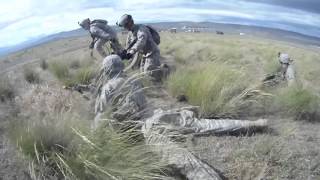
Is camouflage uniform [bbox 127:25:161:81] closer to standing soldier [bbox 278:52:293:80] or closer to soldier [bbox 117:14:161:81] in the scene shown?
soldier [bbox 117:14:161:81]

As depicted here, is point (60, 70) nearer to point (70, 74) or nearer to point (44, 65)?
point (70, 74)

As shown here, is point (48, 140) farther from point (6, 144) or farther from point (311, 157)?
point (311, 157)

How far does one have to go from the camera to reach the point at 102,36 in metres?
18.3

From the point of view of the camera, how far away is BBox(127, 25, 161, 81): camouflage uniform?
47.1ft

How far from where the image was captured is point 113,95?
30.3ft

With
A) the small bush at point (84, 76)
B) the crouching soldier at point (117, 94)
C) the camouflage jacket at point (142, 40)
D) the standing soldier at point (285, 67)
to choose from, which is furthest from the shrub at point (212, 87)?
the standing soldier at point (285, 67)

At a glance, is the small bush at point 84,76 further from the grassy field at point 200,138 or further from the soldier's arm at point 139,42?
the soldier's arm at point 139,42

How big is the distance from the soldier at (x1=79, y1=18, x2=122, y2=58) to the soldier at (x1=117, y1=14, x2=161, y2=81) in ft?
9.09

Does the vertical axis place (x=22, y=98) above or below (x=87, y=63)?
above

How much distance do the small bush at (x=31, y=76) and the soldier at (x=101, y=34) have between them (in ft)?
7.05

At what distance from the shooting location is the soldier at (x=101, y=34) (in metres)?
18.0

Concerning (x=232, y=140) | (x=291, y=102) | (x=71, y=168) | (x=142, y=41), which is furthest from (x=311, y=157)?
(x=142, y=41)

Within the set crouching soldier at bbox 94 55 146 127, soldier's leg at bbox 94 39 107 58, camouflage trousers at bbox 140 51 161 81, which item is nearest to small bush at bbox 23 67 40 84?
soldier's leg at bbox 94 39 107 58

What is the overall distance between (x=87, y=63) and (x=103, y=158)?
1169cm
